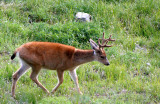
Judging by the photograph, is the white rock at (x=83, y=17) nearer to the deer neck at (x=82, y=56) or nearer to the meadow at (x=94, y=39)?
the meadow at (x=94, y=39)

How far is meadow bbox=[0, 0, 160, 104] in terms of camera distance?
7910 mm

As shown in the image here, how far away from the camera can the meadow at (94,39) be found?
7.91 m

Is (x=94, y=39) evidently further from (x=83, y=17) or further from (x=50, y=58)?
(x=50, y=58)

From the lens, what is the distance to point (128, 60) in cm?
975

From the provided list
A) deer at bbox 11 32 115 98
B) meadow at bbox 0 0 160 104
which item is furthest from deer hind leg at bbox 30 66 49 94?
meadow at bbox 0 0 160 104

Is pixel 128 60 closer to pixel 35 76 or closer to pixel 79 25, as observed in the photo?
pixel 79 25

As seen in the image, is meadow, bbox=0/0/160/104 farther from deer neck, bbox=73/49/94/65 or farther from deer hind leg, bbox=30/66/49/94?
deer neck, bbox=73/49/94/65

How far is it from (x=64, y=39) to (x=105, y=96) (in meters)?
2.90

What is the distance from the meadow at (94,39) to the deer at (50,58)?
1.02 feet

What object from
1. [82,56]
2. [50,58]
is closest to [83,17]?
[82,56]

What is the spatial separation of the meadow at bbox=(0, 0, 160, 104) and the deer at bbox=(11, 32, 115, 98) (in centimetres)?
31

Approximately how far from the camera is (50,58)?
8070mm

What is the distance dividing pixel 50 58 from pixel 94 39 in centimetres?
275

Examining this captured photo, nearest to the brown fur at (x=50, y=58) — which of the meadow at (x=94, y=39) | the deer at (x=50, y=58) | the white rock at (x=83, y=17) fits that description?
the deer at (x=50, y=58)
